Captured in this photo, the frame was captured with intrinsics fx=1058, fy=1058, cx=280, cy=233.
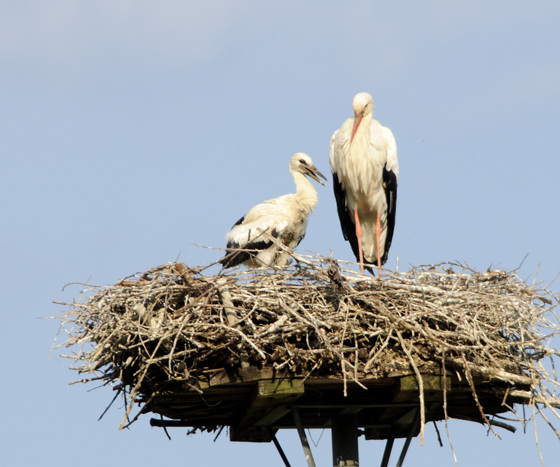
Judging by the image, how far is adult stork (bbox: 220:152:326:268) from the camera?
8.71 m

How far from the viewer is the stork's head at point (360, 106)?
28.6ft

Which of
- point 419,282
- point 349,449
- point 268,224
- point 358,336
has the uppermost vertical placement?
point 268,224

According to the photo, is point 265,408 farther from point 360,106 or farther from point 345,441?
point 360,106

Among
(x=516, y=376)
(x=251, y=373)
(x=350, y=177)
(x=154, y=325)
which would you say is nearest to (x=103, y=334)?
(x=154, y=325)

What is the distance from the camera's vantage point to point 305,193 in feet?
30.2

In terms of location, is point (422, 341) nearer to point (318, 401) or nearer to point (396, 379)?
point (396, 379)

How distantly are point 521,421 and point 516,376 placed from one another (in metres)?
0.52

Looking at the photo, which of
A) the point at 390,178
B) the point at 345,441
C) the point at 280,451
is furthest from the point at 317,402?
the point at 390,178

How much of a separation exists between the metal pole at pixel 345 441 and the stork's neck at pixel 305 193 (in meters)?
2.75

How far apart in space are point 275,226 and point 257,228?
151 mm

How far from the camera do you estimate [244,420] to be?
6582 mm

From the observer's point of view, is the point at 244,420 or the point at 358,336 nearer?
the point at 358,336

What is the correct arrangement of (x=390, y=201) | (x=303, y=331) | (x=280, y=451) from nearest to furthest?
(x=303, y=331)
(x=280, y=451)
(x=390, y=201)

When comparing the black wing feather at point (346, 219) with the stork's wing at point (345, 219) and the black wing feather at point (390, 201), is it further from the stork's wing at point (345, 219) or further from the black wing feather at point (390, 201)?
the black wing feather at point (390, 201)
